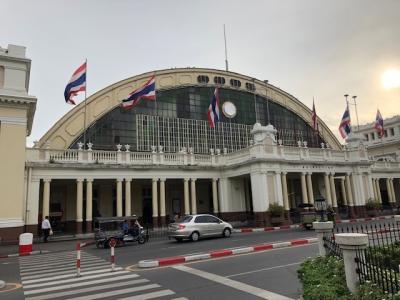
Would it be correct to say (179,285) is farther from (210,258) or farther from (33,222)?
(33,222)

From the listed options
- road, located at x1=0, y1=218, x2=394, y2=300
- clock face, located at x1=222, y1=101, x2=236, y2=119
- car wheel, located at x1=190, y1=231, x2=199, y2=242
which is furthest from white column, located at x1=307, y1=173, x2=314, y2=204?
road, located at x1=0, y1=218, x2=394, y2=300

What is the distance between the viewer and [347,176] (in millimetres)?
36344

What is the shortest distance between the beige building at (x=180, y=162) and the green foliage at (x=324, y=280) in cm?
2062

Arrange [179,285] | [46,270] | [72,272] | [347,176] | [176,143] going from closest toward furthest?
[179,285] → [72,272] → [46,270] → [347,176] → [176,143]

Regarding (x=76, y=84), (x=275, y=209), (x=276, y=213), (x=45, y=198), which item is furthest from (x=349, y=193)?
(x=45, y=198)

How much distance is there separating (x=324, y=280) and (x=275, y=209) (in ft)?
74.1

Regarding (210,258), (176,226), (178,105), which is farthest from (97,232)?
(178,105)

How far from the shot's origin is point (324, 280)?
659 centimetres

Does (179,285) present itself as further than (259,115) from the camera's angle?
No

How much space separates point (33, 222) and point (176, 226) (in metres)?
11.8

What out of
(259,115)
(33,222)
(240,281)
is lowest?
(240,281)

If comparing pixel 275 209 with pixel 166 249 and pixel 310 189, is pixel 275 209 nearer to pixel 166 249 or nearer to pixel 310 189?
pixel 310 189

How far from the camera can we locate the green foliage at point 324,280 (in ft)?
18.9

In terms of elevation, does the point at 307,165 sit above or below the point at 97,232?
above
